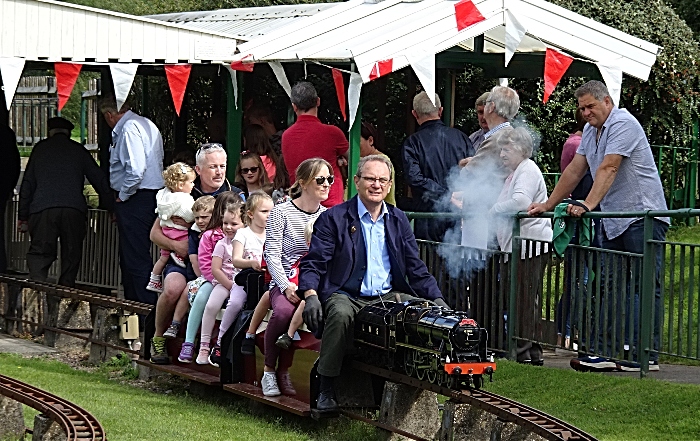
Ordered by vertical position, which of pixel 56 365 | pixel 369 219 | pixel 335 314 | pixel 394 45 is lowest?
pixel 56 365

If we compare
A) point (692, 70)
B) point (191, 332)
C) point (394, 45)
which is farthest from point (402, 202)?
point (692, 70)

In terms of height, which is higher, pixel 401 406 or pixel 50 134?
pixel 50 134

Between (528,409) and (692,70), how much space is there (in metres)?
14.9

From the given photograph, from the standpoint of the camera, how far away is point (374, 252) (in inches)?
328

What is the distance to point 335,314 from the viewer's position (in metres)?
8.03

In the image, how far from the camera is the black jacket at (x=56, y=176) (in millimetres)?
14469

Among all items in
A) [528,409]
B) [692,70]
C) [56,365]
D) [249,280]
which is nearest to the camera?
[528,409]

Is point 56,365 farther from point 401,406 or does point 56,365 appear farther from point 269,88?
point 269,88

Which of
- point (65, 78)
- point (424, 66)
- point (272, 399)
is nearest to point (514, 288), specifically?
point (424, 66)

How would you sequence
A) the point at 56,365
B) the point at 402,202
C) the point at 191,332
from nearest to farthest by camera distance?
the point at 191,332
the point at 56,365
the point at 402,202

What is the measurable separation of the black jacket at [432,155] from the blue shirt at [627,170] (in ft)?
5.29

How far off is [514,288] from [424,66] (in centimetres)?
190

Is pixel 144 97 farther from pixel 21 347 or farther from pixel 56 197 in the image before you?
pixel 21 347

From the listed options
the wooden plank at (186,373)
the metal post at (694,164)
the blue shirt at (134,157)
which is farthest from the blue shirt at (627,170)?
the metal post at (694,164)
